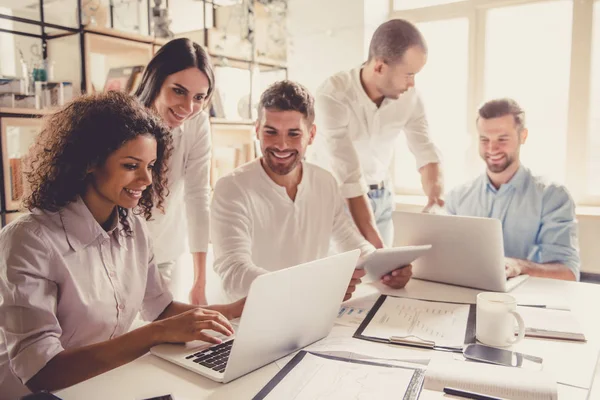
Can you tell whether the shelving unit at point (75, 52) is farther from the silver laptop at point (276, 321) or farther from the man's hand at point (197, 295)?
the silver laptop at point (276, 321)

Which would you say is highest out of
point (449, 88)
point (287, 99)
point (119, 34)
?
point (119, 34)

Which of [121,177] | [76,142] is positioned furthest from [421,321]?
[76,142]

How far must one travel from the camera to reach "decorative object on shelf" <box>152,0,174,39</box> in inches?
111

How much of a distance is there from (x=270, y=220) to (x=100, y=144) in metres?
0.67

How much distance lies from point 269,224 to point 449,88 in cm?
246

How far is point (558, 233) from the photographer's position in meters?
1.95

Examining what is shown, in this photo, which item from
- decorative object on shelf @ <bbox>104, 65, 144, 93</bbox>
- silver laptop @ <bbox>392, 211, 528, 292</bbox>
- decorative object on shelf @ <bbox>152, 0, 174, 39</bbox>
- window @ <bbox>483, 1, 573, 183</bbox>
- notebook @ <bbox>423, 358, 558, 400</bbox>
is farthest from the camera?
window @ <bbox>483, 1, 573, 183</bbox>

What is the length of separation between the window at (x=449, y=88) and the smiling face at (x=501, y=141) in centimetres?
150

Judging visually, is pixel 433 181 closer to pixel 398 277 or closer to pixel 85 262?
→ pixel 398 277

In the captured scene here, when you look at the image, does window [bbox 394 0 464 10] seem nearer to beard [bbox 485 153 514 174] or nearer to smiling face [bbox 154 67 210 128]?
beard [bbox 485 153 514 174]

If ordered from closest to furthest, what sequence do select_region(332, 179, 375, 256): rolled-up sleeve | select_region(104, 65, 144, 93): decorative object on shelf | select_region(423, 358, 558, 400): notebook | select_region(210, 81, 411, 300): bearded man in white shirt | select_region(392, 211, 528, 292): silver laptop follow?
select_region(423, 358, 558, 400): notebook, select_region(392, 211, 528, 292): silver laptop, select_region(210, 81, 411, 300): bearded man in white shirt, select_region(332, 179, 375, 256): rolled-up sleeve, select_region(104, 65, 144, 93): decorative object on shelf

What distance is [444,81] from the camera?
3697 millimetres

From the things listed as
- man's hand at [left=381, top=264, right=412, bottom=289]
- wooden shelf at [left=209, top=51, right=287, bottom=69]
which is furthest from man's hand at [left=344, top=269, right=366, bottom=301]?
wooden shelf at [left=209, top=51, right=287, bottom=69]

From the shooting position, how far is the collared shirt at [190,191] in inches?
79.3
